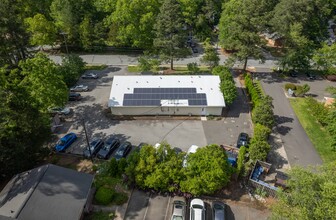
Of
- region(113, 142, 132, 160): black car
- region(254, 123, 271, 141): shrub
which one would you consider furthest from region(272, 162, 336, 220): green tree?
region(113, 142, 132, 160): black car

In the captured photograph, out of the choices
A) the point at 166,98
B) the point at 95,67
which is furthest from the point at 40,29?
the point at 166,98

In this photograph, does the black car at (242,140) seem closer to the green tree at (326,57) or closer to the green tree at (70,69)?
the green tree at (326,57)

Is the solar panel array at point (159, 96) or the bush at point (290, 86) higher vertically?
the solar panel array at point (159, 96)

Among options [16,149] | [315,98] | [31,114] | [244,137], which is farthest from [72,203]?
[315,98]

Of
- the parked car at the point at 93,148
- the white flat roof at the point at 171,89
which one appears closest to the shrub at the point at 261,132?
the white flat roof at the point at 171,89

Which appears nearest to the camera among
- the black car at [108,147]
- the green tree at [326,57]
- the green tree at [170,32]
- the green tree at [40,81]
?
the black car at [108,147]

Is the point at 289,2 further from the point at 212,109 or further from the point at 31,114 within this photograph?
the point at 31,114
